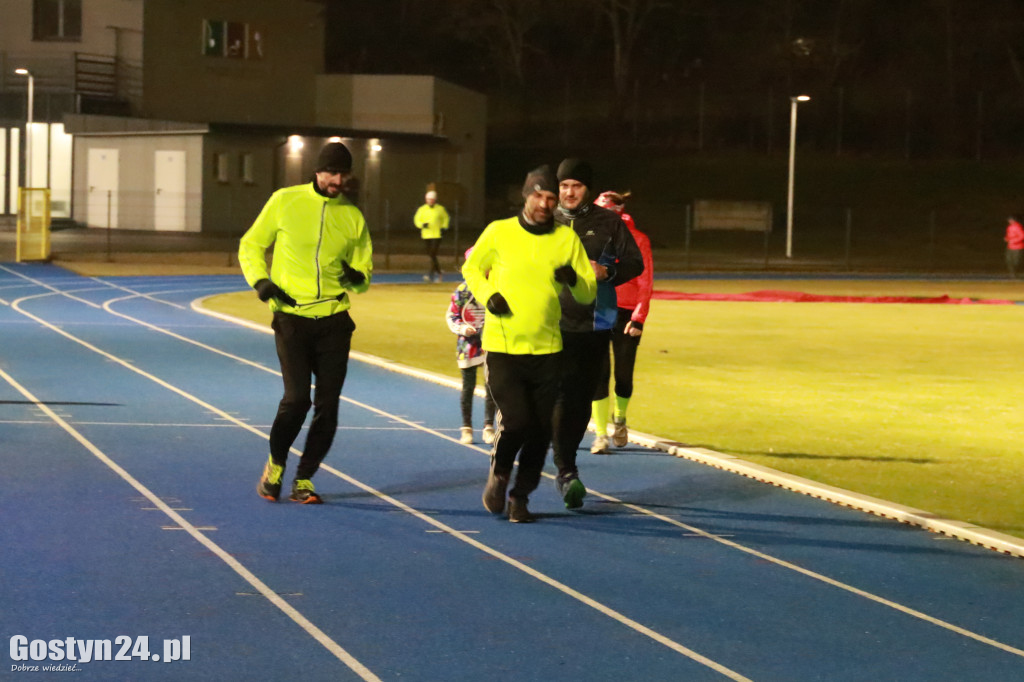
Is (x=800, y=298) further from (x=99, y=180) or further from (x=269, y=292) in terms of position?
(x=99, y=180)

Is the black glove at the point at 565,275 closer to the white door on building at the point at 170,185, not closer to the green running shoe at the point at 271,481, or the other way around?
the green running shoe at the point at 271,481

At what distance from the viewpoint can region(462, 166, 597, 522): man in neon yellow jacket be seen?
810 centimetres

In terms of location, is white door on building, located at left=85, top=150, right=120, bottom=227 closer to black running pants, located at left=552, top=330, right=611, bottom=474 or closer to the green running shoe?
the green running shoe

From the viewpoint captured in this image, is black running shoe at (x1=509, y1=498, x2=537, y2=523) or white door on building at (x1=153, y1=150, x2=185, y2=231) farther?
white door on building at (x1=153, y1=150, x2=185, y2=231)

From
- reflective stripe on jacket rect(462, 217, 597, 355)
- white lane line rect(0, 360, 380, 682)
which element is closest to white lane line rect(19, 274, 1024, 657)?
reflective stripe on jacket rect(462, 217, 597, 355)

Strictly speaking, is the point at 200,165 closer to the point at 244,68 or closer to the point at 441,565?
the point at 244,68

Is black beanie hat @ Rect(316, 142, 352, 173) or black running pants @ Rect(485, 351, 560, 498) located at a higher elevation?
black beanie hat @ Rect(316, 142, 352, 173)

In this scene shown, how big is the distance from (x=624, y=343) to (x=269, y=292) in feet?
11.6

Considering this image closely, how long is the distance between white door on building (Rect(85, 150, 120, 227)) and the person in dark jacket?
45400 mm

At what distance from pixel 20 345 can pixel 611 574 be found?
12.1 metres

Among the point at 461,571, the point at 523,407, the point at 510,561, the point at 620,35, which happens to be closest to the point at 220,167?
the point at 620,35

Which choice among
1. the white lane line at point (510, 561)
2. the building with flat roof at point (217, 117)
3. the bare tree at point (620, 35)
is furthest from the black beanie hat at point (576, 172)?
the bare tree at point (620, 35)

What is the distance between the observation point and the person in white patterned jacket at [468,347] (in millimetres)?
10484

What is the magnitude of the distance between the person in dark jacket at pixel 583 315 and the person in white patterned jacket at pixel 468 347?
1146 mm
